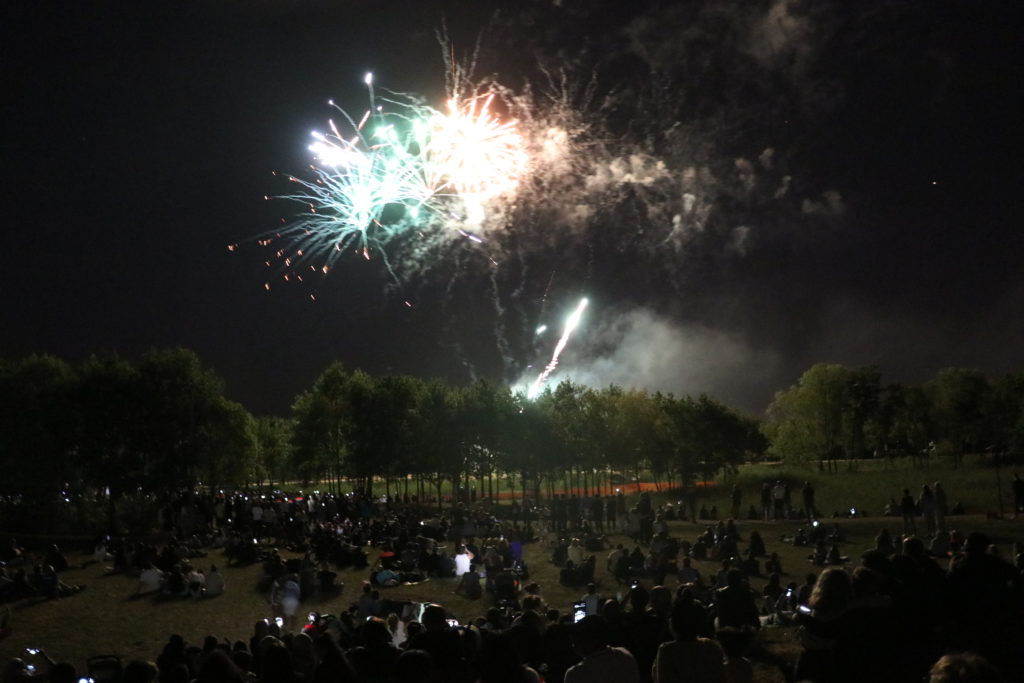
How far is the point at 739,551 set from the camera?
27.7 metres

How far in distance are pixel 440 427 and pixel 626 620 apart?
61827 millimetres

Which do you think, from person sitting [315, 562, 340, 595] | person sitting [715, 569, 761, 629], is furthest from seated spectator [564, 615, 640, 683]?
person sitting [315, 562, 340, 595]

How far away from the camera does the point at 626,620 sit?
9.79m

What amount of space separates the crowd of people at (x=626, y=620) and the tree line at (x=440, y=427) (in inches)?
1143

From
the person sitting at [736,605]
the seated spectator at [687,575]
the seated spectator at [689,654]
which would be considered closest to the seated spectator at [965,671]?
the seated spectator at [689,654]

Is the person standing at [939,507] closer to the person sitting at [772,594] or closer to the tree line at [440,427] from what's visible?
the person sitting at [772,594]

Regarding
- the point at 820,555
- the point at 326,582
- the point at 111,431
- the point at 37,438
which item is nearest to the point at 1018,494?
the point at 820,555

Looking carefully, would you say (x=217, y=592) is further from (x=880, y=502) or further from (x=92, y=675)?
(x=880, y=502)

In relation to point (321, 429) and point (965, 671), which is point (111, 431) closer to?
point (321, 429)

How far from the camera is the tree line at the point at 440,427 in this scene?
55.9m

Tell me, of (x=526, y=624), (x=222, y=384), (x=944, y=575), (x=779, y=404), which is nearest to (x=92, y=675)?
(x=526, y=624)

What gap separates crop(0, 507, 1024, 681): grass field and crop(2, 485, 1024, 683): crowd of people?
0.56 metres

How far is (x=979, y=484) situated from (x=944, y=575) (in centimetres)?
4934

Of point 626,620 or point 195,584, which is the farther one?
point 195,584
